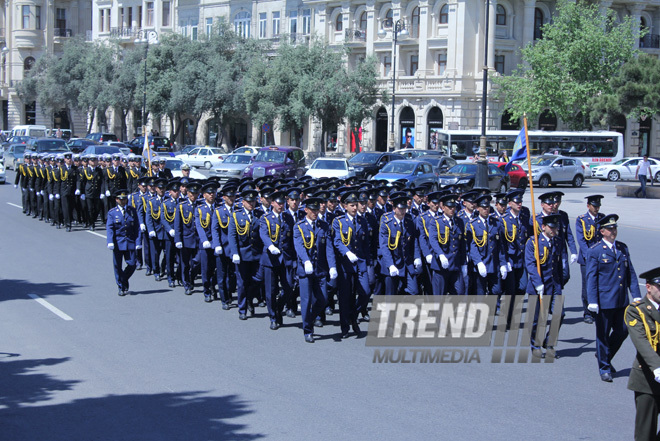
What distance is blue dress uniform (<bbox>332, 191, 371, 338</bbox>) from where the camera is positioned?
11.2 meters

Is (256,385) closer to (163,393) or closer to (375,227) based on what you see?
(163,393)

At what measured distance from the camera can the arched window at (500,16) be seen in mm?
54344

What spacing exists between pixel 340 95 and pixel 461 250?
130 feet

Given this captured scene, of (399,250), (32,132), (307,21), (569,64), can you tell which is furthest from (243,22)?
(399,250)

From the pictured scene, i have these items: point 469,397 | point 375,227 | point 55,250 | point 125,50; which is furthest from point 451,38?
point 469,397

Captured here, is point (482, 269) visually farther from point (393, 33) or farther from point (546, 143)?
point (393, 33)

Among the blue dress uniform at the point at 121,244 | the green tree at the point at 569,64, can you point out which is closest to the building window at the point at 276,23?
the green tree at the point at 569,64

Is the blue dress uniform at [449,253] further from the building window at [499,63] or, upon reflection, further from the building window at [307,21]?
the building window at [307,21]

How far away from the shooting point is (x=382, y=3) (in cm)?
5722

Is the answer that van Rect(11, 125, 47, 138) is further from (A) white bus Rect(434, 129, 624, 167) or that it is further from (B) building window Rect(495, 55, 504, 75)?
(B) building window Rect(495, 55, 504, 75)

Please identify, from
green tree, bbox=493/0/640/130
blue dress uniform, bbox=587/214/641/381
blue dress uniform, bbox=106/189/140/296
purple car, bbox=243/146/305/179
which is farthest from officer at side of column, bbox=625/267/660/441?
green tree, bbox=493/0/640/130

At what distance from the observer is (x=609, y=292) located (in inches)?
358

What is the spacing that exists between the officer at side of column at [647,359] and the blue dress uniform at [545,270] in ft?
10.6

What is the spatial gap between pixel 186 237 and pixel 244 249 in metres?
2.48
